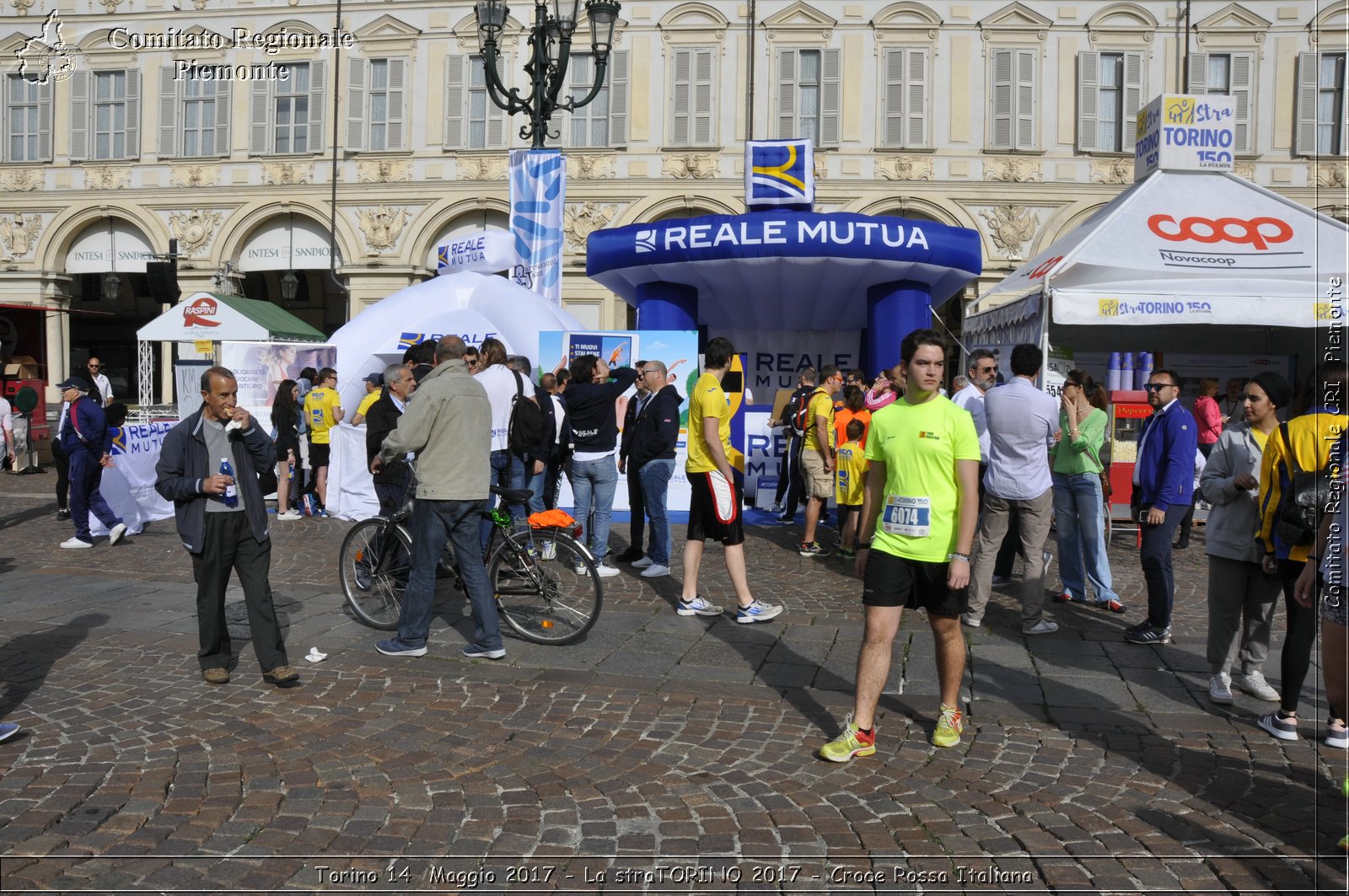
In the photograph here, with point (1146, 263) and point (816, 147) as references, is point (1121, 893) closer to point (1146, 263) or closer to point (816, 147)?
point (1146, 263)

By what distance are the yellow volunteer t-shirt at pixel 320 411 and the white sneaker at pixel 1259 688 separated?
361 inches

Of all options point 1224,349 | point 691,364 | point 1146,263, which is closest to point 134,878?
point 691,364

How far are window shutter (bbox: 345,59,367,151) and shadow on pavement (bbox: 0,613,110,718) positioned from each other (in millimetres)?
19421

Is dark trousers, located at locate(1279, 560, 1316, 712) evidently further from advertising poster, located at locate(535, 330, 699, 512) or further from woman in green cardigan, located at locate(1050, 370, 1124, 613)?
advertising poster, located at locate(535, 330, 699, 512)

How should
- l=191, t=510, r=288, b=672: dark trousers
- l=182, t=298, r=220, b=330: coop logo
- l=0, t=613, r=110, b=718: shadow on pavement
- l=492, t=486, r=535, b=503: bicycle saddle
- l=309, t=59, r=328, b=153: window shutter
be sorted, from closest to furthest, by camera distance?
1. l=0, t=613, r=110, b=718: shadow on pavement
2. l=191, t=510, r=288, b=672: dark trousers
3. l=492, t=486, r=535, b=503: bicycle saddle
4. l=182, t=298, r=220, b=330: coop logo
5. l=309, t=59, r=328, b=153: window shutter

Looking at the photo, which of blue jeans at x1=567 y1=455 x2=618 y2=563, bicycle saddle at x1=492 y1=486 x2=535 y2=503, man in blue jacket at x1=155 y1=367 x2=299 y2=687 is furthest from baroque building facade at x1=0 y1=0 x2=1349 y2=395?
man in blue jacket at x1=155 y1=367 x2=299 y2=687

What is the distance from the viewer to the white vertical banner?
11.9 metres

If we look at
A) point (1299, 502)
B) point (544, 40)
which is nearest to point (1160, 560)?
point (1299, 502)

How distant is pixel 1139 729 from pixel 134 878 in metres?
4.13

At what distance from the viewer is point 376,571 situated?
6602 millimetres

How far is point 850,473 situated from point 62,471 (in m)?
7.87

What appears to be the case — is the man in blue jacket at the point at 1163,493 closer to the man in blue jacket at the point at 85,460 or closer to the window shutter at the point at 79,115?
the man in blue jacket at the point at 85,460

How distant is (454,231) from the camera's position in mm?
24000

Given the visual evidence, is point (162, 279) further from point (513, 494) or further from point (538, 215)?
point (513, 494)
